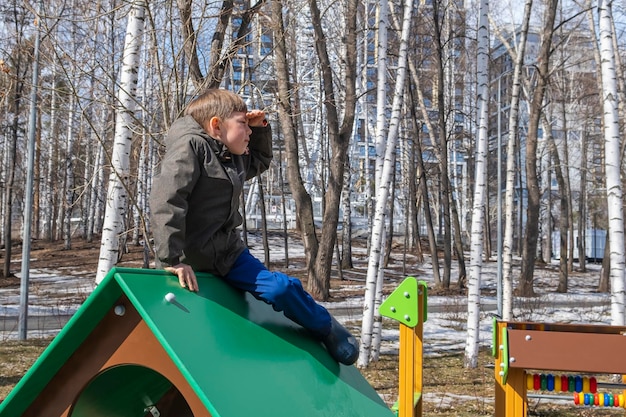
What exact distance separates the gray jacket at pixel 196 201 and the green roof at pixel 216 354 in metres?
0.12

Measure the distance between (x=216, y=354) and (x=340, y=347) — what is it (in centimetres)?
95

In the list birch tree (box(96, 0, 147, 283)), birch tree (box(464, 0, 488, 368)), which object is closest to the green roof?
birch tree (box(96, 0, 147, 283))

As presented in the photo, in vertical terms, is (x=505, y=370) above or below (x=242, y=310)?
below

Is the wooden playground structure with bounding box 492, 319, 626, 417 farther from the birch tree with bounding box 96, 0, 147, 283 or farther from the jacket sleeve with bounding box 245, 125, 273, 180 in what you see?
the birch tree with bounding box 96, 0, 147, 283

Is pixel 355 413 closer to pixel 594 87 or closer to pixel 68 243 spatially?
pixel 68 243

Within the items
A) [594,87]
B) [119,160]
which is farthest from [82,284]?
[594,87]

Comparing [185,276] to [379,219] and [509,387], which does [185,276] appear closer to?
[509,387]

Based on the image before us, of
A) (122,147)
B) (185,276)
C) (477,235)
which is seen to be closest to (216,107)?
(185,276)

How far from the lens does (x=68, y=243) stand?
1100 inches

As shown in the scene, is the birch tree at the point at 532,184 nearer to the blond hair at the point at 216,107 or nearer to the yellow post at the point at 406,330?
the yellow post at the point at 406,330

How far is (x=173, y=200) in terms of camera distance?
8.89ft

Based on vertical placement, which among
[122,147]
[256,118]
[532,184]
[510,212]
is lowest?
[510,212]

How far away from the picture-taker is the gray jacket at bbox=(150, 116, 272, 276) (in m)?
2.68

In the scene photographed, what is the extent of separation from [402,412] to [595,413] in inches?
126
